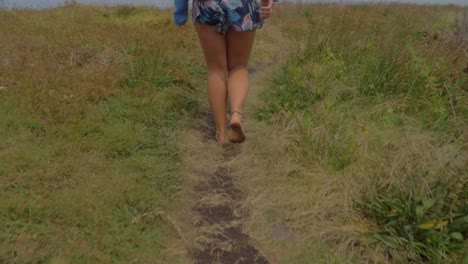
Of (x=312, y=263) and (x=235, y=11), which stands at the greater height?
(x=235, y=11)

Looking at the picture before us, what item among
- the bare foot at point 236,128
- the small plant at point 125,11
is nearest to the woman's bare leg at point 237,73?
the bare foot at point 236,128

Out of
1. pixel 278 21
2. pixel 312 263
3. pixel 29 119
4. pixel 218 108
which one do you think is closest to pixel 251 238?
pixel 312 263

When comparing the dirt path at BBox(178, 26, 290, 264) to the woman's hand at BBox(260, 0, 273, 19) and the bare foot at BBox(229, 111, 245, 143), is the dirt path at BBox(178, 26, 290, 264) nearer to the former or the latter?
the bare foot at BBox(229, 111, 245, 143)

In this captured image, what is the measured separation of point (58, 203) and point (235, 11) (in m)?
1.46

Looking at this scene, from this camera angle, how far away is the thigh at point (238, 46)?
2.43 m

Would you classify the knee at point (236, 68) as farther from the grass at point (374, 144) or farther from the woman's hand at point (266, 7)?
the grass at point (374, 144)

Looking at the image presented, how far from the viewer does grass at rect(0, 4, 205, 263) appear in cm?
158

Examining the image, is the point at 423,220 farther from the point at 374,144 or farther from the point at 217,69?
the point at 217,69

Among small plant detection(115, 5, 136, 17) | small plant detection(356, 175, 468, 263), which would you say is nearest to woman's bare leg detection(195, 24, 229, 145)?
small plant detection(356, 175, 468, 263)

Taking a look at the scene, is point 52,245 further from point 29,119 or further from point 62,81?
point 62,81

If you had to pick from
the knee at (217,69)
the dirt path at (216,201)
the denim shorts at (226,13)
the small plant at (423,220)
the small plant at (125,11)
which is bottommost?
the dirt path at (216,201)

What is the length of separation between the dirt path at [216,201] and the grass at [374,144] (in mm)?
171

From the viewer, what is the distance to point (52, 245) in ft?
4.92

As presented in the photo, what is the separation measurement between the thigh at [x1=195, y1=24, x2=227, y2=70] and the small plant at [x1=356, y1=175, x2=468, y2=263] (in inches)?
51.2
